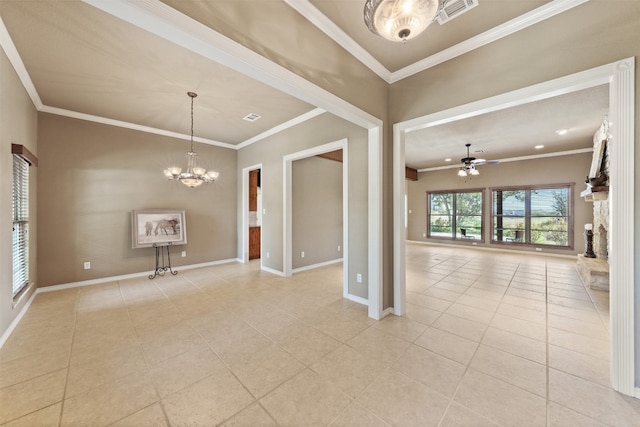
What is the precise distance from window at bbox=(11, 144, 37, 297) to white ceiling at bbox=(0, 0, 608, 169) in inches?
40.2

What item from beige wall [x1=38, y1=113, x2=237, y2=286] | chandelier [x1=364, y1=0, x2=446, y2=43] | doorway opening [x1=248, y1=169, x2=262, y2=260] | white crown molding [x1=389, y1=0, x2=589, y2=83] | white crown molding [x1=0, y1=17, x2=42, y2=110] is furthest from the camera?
doorway opening [x1=248, y1=169, x2=262, y2=260]

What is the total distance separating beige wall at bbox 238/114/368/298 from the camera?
3.55m

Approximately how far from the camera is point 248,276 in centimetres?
500

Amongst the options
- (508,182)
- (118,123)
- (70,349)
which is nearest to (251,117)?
(118,123)

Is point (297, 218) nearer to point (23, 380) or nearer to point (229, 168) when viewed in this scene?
point (229, 168)

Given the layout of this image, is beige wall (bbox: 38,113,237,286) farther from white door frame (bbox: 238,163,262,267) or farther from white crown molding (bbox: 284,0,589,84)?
white crown molding (bbox: 284,0,589,84)

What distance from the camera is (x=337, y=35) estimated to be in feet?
7.96

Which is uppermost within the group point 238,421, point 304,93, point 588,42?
point 588,42

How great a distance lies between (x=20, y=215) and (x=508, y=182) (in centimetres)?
1144

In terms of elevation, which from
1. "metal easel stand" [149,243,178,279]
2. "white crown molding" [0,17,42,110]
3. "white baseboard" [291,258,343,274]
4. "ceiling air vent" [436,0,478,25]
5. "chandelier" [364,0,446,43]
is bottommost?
"white baseboard" [291,258,343,274]

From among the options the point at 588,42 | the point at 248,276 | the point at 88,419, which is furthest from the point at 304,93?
the point at 248,276

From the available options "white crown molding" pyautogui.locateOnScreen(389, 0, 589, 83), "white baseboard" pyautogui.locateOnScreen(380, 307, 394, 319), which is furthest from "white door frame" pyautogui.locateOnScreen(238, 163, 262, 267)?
"white crown molding" pyautogui.locateOnScreen(389, 0, 589, 83)

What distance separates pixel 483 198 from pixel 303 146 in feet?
24.5

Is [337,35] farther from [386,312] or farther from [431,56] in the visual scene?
[386,312]
